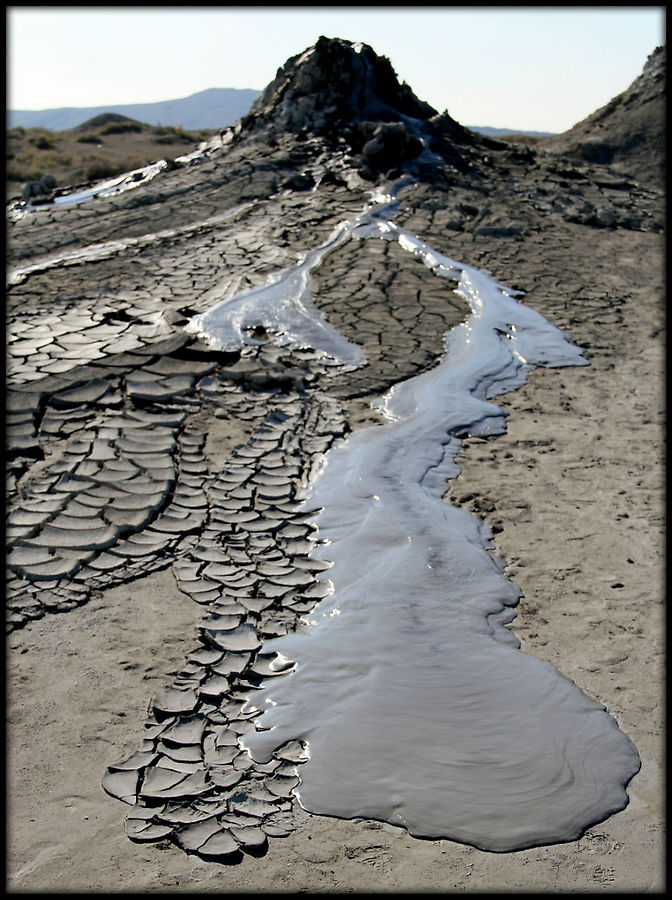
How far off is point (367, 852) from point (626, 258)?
7336 millimetres

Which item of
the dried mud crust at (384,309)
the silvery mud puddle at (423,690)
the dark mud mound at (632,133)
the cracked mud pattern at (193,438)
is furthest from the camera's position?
the dark mud mound at (632,133)

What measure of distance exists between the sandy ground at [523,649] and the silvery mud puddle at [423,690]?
8 centimetres

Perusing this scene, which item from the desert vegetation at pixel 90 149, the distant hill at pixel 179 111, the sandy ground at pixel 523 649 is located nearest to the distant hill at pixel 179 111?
the distant hill at pixel 179 111

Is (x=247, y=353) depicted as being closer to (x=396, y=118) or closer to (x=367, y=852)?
(x=367, y=852)

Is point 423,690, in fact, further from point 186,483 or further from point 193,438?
point 193,438

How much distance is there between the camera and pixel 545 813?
2092mm

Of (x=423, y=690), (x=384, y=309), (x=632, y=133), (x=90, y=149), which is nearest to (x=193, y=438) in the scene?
(x=423, y=690)

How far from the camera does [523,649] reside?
274 centimetres

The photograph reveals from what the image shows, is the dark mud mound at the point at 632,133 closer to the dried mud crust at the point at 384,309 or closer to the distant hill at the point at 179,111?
the dried mud crust at the point at 384,309

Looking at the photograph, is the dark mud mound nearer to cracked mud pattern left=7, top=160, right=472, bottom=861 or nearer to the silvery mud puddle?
cracked mud pattern left=7, top=160, right=472, bottom=861

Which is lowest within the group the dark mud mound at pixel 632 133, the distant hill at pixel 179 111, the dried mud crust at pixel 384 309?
the dried mud crust at pixel 384 309

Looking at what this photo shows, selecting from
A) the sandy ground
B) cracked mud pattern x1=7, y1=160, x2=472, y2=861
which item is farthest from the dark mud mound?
the sandy ground

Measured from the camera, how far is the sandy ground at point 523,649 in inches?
75.1

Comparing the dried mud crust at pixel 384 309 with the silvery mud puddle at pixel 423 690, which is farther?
the dried mud crust at pixel 384 309
